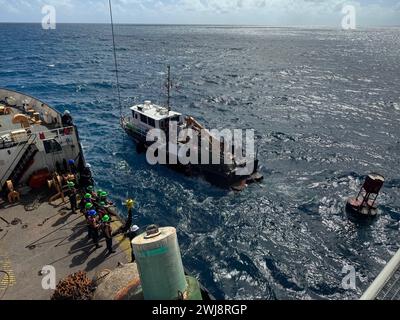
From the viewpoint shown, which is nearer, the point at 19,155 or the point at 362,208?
the point at 19,155

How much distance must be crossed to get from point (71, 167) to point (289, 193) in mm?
17443

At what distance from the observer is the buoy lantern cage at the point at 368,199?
74.8 feet

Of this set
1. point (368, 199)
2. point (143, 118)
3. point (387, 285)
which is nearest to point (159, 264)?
point (387, 285)

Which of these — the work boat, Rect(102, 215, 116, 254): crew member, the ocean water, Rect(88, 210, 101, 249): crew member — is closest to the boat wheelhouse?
the work boat

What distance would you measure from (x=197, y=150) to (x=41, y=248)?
52.0 ft

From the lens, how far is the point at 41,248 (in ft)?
48.4

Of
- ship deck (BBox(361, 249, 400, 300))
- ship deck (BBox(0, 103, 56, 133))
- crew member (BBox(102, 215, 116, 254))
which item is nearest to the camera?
ship deck (BBox(361, 249, 400, 300))

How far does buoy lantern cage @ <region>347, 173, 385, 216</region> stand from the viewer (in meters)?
22.8

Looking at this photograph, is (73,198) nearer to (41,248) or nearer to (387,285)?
(41,248)

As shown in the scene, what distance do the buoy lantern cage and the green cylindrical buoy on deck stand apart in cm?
1874

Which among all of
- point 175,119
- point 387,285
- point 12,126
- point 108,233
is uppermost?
point 12,126

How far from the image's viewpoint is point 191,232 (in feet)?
72.3

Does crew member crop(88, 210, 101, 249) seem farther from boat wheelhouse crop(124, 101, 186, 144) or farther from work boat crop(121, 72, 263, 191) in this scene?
boat wheelhouse crop(124, 101, 186, 144)

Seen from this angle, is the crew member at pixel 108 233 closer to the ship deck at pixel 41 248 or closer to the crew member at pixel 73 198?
the ship deck at pixel 41 248
